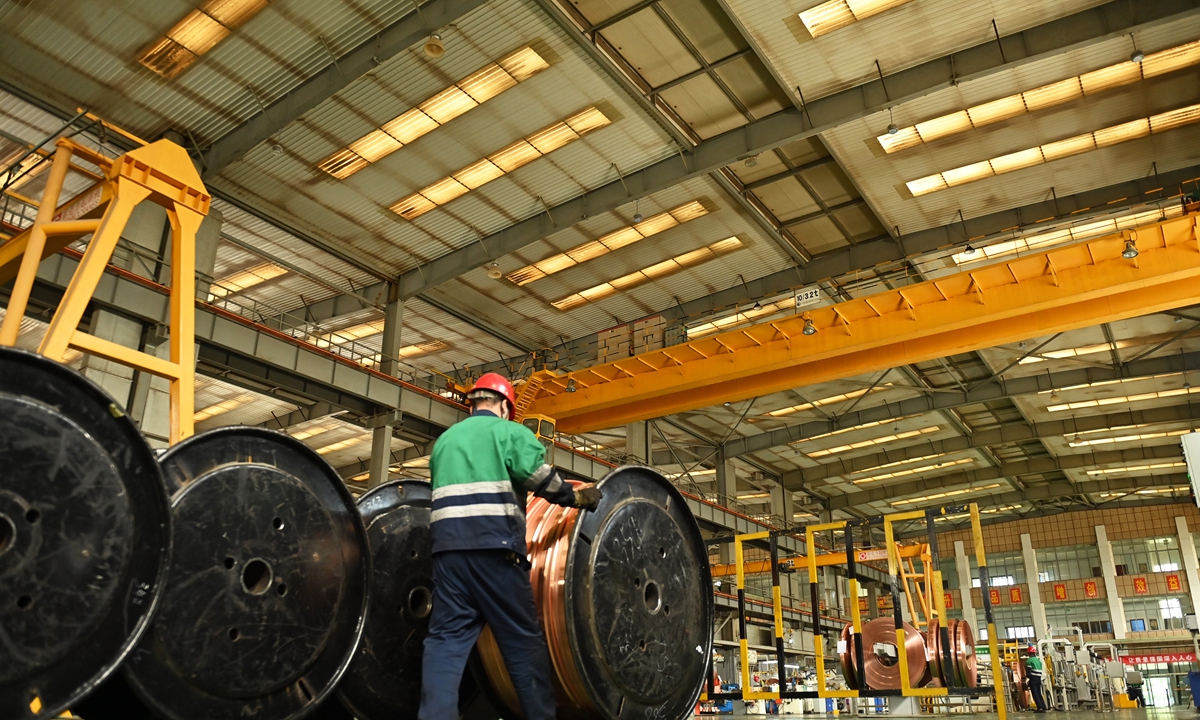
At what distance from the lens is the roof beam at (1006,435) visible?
27589mm

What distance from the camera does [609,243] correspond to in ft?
62.5

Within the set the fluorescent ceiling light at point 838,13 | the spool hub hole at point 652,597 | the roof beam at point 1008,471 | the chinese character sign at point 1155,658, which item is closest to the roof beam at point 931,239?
the fluorescent ceiling light at point 838,13

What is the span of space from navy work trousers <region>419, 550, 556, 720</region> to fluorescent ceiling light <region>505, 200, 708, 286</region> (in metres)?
14.9

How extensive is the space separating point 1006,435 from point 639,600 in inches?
1156

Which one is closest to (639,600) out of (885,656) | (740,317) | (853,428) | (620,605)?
(620,605)

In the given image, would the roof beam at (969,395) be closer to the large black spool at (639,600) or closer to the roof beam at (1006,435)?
the roof beam at (1006,435)

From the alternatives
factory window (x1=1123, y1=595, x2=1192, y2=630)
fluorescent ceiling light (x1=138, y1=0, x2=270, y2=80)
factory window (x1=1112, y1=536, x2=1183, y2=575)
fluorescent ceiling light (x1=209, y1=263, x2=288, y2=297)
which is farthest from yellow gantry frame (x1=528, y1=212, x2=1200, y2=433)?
factory window (x1=1112, y1=536, x2=1183, y2=575)

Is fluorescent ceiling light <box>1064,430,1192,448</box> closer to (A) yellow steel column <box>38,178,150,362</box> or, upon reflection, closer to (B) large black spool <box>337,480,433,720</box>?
(B) large black spool <box>337,480,433,720</box>

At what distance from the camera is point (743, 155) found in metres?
15.3

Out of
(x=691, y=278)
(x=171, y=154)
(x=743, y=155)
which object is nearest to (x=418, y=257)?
(x=691, y=278)

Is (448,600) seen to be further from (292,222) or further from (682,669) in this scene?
(292,222)

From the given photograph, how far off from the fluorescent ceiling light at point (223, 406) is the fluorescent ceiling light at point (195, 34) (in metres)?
11.1

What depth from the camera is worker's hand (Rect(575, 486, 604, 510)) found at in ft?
12.5

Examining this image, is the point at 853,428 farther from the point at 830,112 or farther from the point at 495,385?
the point at 495,385
